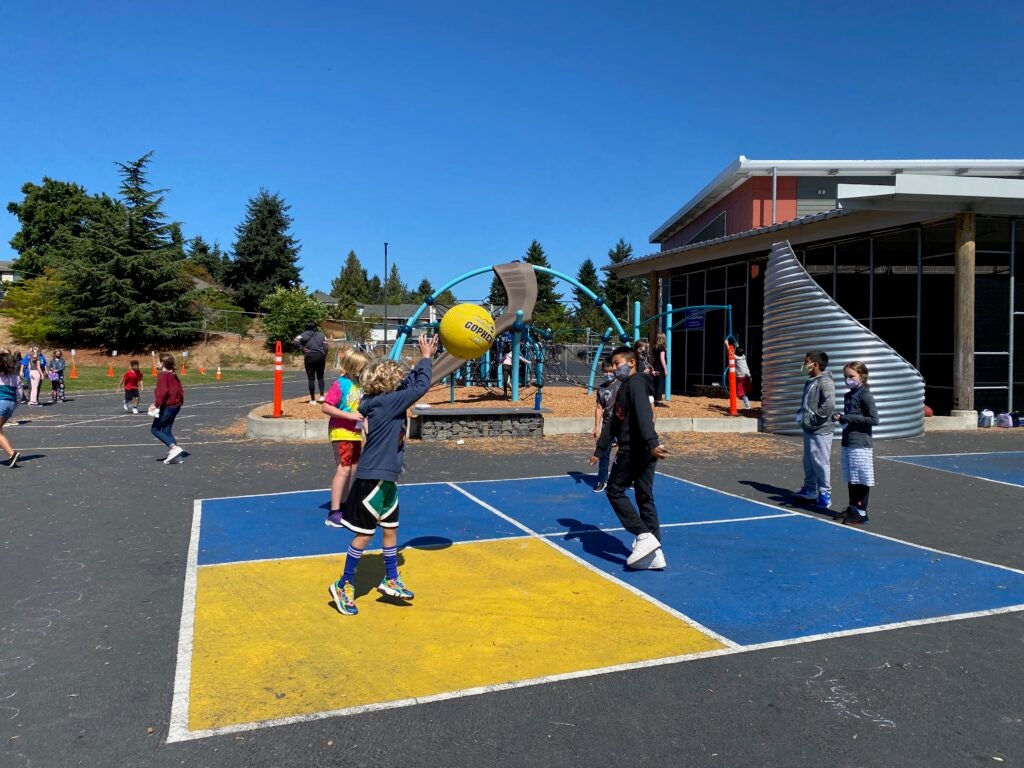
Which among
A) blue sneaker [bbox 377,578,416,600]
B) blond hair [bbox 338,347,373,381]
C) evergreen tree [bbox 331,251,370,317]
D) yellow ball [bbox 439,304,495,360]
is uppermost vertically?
evergreen tree [bbox 331,251,370,317]

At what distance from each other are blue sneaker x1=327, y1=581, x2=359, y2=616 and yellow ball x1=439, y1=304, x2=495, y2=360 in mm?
4145

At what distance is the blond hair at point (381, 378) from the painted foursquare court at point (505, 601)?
4.88 feet

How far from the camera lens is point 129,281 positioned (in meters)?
41.4

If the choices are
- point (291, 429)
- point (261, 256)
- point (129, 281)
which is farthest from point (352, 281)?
point (291, 429)

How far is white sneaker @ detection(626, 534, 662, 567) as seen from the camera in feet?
18.7

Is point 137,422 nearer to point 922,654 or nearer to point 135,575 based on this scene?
point 135,575

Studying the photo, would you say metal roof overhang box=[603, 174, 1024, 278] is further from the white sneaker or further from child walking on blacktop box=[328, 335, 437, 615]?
child walking on blacktop box=[328, 335, 437, 615]

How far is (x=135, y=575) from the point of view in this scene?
5.61 metres

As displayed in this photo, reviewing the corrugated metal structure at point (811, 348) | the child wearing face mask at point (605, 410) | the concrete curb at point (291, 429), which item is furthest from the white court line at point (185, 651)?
the corrugated metal structure at point (811, 348)

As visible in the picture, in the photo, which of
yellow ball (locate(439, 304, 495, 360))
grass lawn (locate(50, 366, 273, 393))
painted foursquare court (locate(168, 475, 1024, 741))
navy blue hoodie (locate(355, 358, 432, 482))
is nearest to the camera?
painted foursquare court (locate(168, 475, 1024, 741))

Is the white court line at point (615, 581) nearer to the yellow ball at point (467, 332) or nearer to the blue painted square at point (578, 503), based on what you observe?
the blue painted square at point (578, 503)

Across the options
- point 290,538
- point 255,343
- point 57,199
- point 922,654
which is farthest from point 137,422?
point 57,199

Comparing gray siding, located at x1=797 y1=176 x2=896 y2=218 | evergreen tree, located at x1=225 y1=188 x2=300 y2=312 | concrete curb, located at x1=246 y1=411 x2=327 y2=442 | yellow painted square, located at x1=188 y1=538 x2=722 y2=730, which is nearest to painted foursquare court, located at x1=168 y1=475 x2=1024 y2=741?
yellow painted square, located at x1=188 y1=538 x2=722 y2=730

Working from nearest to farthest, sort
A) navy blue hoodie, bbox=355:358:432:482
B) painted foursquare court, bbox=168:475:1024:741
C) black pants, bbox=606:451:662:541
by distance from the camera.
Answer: painted foursquare court, bbox=168:475:1024:741 → navy blue hoodie, bbox=355:358:432:482 → black pants, bbox=606:451:662:541
